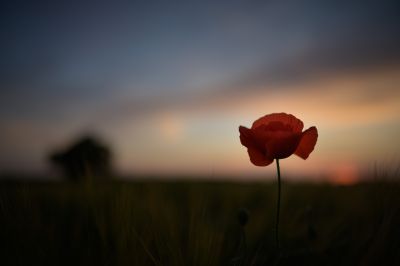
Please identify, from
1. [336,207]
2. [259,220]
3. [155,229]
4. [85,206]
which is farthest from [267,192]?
[155,229]

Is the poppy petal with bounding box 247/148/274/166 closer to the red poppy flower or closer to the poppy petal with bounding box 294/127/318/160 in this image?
the red poppy flower

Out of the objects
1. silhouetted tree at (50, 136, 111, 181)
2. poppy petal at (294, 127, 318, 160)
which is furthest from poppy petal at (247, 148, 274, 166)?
silhouetted tree at (50, 136, 111, 181)

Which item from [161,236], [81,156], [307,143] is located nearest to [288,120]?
[307,143]

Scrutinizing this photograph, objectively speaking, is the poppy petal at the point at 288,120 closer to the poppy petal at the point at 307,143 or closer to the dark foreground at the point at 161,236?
the poppy petal at the point at 307,143

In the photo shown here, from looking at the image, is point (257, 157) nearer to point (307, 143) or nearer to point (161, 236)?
point (307, 143)

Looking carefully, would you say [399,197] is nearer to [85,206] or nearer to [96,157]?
[85,206]

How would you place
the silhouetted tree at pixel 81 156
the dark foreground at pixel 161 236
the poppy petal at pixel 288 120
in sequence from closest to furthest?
the dark foreground at pixel 161 236 → the poppy petal at pixel 288 120 → the silhouetted tree at pixel 81 156

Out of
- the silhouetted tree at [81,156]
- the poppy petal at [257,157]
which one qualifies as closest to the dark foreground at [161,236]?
the poppy petal at [257,157]
